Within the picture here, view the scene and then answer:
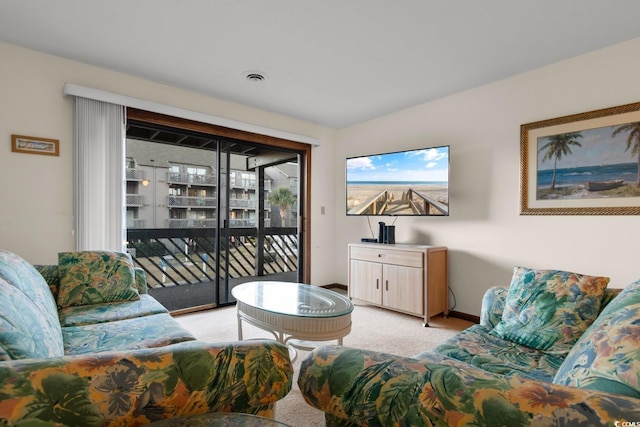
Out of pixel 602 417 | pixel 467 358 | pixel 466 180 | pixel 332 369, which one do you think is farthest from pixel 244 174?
pixel 602 417

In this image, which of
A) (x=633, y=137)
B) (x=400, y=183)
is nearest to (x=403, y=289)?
Answer: (x=400, y=183)

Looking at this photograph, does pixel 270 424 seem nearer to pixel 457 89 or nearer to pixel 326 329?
pixel 326 329

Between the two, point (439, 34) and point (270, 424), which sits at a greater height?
point (439, 34)

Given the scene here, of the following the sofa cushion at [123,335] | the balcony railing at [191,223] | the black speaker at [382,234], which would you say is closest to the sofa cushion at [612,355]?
the sofa cushion at [123,335]

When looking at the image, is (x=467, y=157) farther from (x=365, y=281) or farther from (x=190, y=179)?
(x=190, y=179)

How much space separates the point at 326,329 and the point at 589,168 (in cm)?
241

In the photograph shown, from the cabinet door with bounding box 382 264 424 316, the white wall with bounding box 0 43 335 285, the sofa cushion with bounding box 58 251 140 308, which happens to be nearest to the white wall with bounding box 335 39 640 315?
the cabinet door with bounding box 382 264 424 316

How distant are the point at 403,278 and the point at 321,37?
231 centimetres

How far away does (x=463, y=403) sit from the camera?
59 cm

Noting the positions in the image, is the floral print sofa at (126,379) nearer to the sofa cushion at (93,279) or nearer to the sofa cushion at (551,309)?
the sofa cushion at (93,279)

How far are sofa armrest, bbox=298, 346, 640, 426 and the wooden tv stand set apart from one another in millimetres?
2543

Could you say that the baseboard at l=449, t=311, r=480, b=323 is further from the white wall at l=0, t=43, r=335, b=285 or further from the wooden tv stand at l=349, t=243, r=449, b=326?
the white wall at l=0, t=43, r=335, b=285

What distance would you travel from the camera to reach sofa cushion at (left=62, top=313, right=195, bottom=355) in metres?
1.52

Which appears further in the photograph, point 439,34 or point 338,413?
point 439,34
